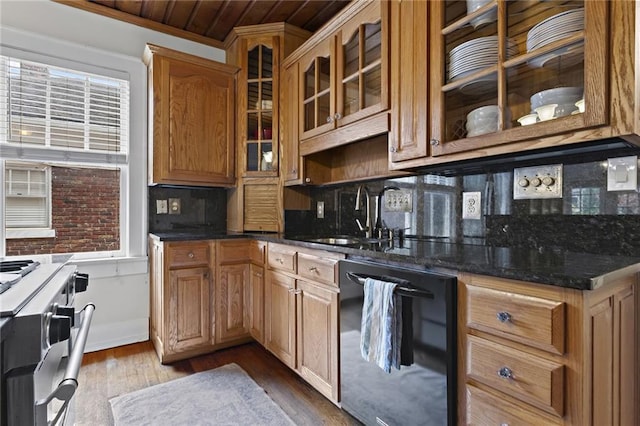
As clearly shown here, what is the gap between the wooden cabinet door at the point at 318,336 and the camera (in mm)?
1731

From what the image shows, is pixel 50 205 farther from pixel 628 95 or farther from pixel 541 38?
pixel 628 95

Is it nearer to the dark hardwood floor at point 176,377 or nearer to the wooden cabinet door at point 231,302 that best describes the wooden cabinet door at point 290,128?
the wooden cabinet door at point 231,302

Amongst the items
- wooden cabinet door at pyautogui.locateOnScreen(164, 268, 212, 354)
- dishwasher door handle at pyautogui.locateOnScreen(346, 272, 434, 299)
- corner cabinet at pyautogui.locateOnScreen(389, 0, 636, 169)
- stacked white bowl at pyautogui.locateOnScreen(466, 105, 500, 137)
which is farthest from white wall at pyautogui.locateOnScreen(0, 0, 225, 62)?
dishwasher door handle at pyautogui.locateOnScreen(346, 272, 434, 299)

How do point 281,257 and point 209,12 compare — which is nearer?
point 281,257

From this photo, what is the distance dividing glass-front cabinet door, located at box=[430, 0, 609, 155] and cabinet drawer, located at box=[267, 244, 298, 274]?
101cm

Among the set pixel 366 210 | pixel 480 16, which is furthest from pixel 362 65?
pixel 366 210

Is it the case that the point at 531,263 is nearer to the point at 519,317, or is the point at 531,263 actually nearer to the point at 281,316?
the point at 519,317

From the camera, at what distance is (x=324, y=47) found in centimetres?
231

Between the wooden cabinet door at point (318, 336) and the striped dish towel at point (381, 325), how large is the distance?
10.6 inches

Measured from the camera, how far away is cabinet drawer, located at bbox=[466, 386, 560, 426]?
97cm

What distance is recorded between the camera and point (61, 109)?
2518 mm

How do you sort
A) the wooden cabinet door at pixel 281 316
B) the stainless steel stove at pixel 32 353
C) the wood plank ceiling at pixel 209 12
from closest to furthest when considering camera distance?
the stainless steel stove at pixel 32 353 → the wooden cabinet door at pixel 281 316 → the wood plank ceiling at pixel 209 12

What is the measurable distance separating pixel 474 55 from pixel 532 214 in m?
0.76

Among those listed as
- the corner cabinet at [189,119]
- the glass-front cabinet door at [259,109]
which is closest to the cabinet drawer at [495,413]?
the glass-front cabinet door at [259,109]
